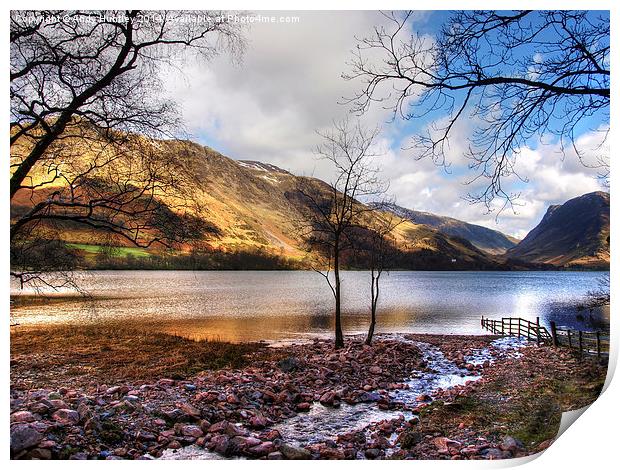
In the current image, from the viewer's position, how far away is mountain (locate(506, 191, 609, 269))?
17.0 feet

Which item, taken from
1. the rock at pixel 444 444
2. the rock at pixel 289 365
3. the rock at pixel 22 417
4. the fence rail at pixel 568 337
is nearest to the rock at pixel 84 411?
the rock at pixel 22 417

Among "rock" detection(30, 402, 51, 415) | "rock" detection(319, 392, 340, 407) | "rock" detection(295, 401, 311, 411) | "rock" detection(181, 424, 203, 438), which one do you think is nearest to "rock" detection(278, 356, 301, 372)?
"rock" detection(319, 392, 340, 407)

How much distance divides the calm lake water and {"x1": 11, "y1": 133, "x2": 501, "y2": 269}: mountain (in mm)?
731

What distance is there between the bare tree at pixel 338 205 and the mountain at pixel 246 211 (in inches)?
6.9

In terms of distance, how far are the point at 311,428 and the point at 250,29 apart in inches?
185

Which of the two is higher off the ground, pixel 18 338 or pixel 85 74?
pixel 85 74

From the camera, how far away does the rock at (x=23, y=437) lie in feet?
11.8

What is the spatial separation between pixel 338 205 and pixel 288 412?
4.22m

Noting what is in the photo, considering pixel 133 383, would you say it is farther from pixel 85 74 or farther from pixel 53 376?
pixel 85 74

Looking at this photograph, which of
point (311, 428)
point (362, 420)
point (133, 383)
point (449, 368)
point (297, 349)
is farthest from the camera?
point (297, 349)

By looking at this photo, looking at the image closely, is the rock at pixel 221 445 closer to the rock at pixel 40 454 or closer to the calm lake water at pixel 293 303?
the rock at pixel 40 454

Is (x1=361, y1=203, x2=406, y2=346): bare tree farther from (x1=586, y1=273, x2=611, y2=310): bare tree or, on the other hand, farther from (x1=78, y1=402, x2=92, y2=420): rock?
(x1=78, y1=402, x2=92, y2=420): rock
